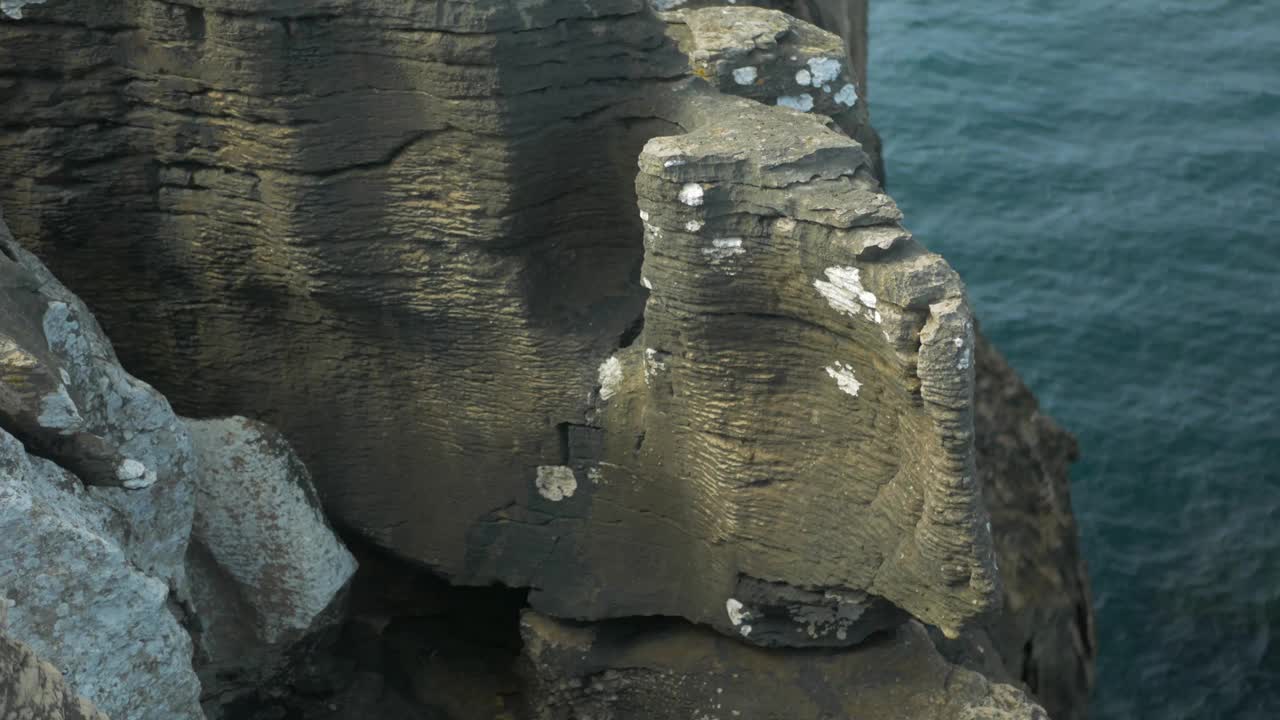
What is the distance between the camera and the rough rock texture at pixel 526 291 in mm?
7098

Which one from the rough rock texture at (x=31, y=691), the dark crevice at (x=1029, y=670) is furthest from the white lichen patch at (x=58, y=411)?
the dark crevice at (x=1029, y=670)

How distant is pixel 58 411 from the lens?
6.39m

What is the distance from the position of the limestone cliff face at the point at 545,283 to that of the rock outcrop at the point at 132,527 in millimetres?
652

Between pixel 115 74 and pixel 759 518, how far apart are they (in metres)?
3.70

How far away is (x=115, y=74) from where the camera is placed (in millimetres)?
7809

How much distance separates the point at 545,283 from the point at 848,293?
1702mm

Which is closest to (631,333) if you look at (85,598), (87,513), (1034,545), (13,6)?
(87,513)

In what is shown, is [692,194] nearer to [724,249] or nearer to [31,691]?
[724,249]

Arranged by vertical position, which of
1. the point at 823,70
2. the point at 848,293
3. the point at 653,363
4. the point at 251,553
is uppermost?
the point at 823,70

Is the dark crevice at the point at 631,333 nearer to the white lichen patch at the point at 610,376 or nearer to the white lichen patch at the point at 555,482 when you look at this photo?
the white lichen patch at the point at 610,376

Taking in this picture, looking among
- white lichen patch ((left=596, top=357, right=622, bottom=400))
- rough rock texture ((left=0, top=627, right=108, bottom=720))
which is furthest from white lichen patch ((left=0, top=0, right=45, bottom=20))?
rough rock texture ((left=0, top=627, right=108, bottom=720))

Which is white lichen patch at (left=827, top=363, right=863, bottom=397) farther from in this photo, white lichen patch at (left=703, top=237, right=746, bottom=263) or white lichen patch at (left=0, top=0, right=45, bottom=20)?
white lichen patch at (left=0, top=0, right=45, bottom=20)

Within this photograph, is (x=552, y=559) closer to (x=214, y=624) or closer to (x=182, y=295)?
(x=214, y=624)

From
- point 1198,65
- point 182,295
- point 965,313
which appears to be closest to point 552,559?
point 182,295
